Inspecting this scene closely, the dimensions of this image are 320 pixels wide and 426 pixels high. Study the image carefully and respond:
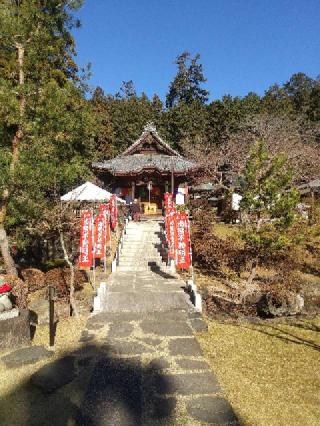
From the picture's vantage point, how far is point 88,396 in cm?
541

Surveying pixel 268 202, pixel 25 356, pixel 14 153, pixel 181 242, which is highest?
pixel 14 153

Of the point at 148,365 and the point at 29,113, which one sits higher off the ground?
the point at 29,113

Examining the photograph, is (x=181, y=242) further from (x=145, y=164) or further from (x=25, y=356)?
(x=145, y=164)

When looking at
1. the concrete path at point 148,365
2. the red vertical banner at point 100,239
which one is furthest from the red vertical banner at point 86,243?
the red vertical banner at point 100,239

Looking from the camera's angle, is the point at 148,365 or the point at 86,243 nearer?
the point at 148,365

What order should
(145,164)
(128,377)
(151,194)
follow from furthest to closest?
(151,194) → (145,164) → (128,377)

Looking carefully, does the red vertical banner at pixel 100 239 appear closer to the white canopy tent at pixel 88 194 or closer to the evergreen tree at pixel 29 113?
the evergreen tree at pixel 29 113

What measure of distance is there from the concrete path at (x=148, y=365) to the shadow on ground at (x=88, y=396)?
0.05 feet

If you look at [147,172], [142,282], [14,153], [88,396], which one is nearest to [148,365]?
[88,396]

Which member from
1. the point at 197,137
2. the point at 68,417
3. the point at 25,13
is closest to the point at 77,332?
the point at 68,417

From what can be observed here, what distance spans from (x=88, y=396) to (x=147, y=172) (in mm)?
24074

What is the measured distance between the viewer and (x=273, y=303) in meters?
13.4

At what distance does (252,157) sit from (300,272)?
6430 millimetres

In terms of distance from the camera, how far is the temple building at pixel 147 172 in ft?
94.1
